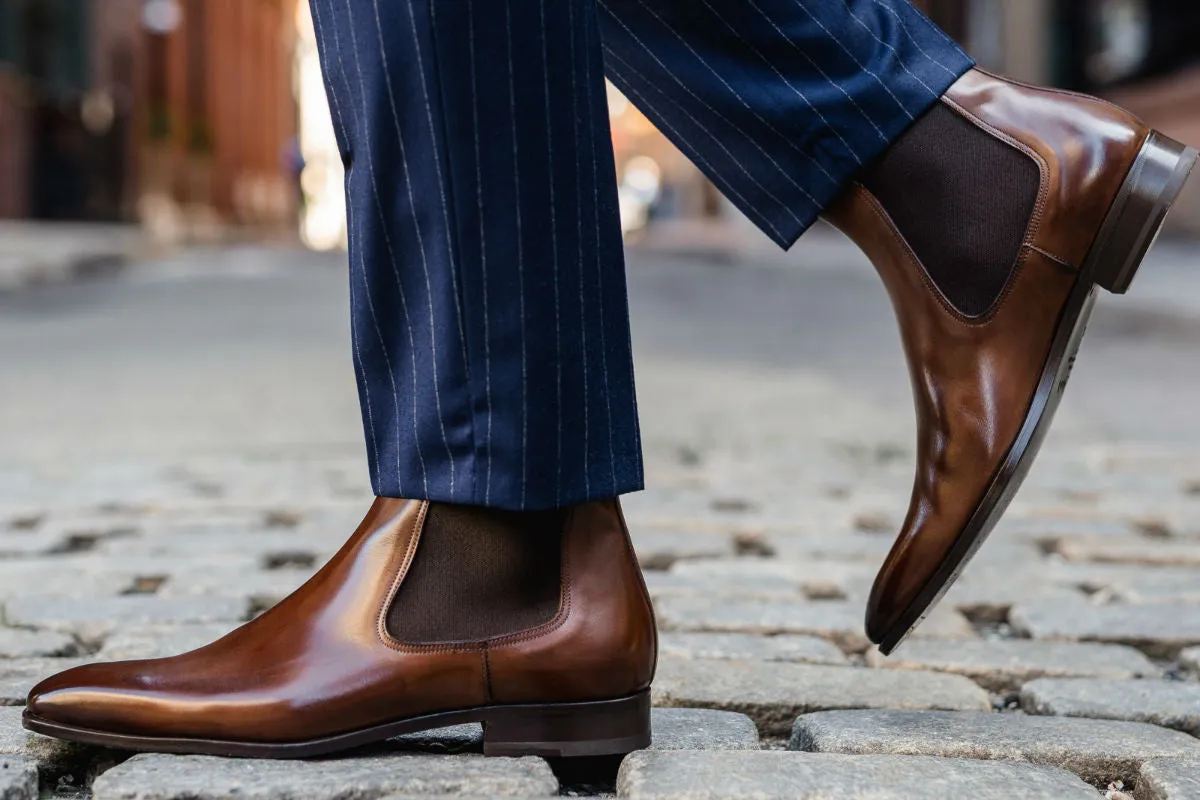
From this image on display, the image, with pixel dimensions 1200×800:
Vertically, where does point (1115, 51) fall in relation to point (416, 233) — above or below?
above

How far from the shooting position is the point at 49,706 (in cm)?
113

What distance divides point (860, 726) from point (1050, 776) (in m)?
0.18

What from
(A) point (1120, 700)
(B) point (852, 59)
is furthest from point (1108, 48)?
(B) point (852, 59)

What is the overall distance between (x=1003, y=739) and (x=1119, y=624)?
2.02 feet

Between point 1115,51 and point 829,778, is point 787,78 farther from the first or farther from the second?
point 1115,51

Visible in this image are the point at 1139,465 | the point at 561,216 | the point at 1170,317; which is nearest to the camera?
the point at 561,216

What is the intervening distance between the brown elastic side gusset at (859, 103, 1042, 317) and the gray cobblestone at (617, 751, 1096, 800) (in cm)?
40

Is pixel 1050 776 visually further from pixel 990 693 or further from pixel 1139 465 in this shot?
pixel 1139 465

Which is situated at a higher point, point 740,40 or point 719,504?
point 740,40

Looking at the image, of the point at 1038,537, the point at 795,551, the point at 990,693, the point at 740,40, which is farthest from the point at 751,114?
the point at 1038,537

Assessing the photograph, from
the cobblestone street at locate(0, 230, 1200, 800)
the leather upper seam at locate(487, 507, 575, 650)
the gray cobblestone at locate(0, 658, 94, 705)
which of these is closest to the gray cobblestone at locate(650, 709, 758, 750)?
the cobblestone street at locate(0, 230, 1200, 800)

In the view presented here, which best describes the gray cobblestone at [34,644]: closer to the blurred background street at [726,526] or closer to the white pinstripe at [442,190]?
the blurred background street at [726,526]

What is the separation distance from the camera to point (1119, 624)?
177 cm

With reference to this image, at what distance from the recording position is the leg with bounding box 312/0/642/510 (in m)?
1.07
